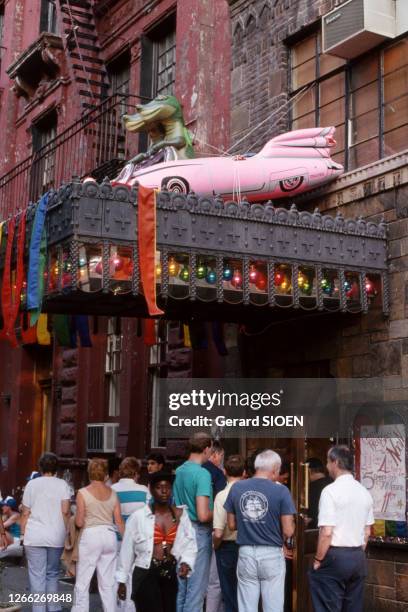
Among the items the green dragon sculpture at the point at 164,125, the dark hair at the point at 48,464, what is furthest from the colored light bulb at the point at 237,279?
the green dragon sculpture at the point at 164,125

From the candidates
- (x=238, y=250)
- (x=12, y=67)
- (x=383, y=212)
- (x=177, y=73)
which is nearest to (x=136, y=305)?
(x=238, y=250)

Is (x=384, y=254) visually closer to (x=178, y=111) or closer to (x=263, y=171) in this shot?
(x=263, y=171)

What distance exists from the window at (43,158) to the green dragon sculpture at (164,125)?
5.50 metres

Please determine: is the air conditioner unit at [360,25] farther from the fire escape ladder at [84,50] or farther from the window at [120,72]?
the fire escape ladder at [84,50]

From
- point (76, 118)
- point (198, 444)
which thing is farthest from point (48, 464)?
point (76, 118)

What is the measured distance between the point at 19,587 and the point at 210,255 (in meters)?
5.44

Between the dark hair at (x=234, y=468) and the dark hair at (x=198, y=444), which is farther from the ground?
the dark hair at (x=198, y=444)

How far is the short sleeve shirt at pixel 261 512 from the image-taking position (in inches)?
297

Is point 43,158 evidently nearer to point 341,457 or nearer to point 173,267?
point 173,267

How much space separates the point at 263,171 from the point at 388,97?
1.90 metres

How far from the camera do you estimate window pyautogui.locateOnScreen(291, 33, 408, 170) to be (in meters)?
11.3

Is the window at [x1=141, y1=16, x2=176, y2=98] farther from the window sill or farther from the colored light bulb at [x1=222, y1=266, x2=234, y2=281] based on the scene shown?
the colored light bulb at [x1=222, y1=266, x2=234, y2=281]

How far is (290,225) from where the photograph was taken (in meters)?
10.4

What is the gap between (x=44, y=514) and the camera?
9.39 m
